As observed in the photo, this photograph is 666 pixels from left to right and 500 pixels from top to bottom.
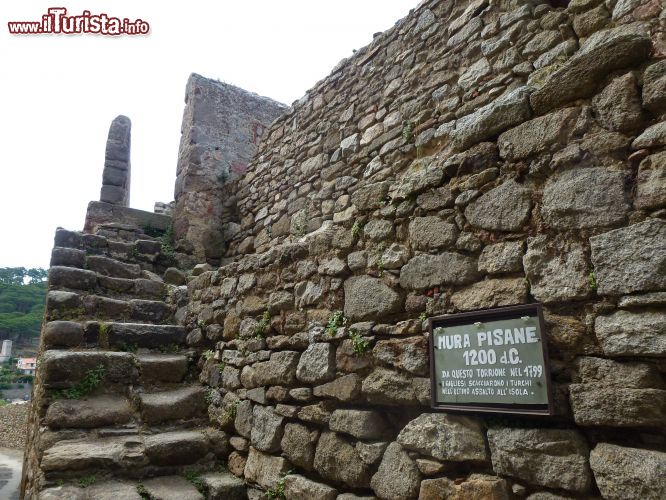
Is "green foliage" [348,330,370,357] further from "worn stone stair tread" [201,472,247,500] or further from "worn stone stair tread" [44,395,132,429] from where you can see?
"worn stone stair tread" [44,395,132,429]

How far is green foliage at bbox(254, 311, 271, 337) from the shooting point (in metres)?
3.10

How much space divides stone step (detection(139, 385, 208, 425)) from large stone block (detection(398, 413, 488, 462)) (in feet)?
6.96

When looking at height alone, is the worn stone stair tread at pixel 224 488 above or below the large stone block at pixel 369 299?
below

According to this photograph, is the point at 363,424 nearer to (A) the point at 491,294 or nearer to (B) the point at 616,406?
(A) the point at 491,294

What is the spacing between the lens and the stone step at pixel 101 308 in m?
4.07

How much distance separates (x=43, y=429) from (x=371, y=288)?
2383mm

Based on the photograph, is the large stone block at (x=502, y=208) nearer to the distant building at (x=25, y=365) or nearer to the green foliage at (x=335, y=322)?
the green foliage at (x=335, y=322)

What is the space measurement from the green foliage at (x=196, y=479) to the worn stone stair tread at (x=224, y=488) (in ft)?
0.07

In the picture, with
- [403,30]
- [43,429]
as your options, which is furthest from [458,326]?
[403,30]

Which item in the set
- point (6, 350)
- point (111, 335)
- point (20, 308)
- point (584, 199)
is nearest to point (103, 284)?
point (111, 335)

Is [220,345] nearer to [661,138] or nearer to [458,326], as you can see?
[458,326]

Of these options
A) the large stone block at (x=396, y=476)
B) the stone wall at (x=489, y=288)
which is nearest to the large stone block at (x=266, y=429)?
the stone wall at (x=489, y=288)

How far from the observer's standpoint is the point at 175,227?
22.1 feet

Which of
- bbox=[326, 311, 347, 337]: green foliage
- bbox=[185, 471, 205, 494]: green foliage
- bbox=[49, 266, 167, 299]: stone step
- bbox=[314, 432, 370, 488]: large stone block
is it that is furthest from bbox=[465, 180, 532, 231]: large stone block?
bbox=[49, 266, 167, 299]: stone step
